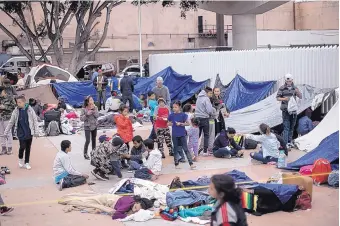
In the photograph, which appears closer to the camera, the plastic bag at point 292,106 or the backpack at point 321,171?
the backpack at point 321,171

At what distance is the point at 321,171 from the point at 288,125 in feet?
12.5

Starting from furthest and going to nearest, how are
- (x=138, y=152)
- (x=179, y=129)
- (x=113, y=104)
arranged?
(x=113, y=104)
(x=179, y=129)
(x=138, y=152)

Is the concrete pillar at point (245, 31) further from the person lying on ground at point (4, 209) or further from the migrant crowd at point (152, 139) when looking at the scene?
the person lying on ground at point (4, 209)

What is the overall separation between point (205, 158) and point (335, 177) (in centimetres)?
383

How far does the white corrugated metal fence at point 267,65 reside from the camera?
50.1 feet

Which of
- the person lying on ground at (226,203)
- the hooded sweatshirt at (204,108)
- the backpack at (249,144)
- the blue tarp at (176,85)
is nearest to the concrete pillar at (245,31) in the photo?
the blue tarp at (176,85)

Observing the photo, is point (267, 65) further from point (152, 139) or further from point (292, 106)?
point (152, 139)

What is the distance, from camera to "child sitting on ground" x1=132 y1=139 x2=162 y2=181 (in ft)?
35.2

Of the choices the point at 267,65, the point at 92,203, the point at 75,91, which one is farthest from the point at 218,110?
the point at 75,91

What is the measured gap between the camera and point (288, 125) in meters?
13.8

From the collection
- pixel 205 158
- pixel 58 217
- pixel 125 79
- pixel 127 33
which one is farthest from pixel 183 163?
pixel 127 33

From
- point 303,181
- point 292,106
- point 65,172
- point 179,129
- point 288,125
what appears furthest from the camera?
point 288,125

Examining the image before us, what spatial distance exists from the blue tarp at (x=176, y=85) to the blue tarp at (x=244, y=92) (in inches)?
143

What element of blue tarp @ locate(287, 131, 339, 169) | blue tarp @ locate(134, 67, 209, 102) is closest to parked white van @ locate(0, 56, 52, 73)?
blue tarp @ locate(134, 67, 209, 102)
